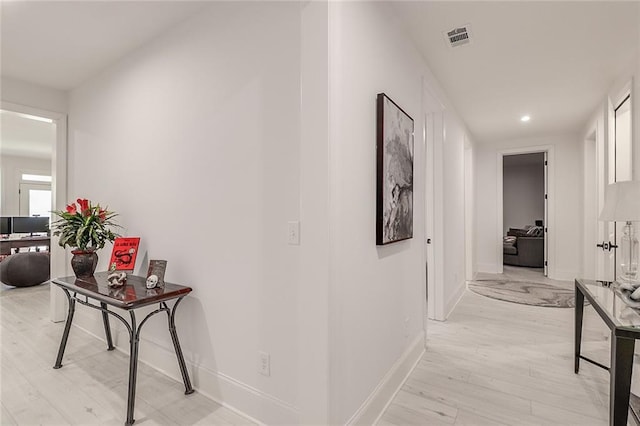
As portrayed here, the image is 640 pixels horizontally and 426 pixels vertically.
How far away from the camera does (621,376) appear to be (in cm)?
157

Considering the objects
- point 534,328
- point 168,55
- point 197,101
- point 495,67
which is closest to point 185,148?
point 197,101

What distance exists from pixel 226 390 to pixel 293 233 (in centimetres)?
115

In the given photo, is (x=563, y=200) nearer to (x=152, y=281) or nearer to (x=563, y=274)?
(x=563, y=274)

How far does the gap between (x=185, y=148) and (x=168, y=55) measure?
777 millimetres

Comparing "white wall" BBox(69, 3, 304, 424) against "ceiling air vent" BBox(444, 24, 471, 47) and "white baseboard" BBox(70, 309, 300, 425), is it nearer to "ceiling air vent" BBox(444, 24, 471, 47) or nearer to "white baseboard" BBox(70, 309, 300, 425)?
"white baseboard" BBox(70, 309, 300, 425)

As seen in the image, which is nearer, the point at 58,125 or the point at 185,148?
the point at 185,148

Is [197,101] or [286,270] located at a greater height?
[197,101]

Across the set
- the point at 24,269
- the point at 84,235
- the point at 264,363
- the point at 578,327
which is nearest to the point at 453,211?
the point at 578,327

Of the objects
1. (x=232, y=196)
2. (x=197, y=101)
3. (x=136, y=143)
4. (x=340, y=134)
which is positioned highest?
(x=197, y=101)

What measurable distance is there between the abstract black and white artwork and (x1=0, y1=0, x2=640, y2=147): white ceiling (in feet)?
2.59

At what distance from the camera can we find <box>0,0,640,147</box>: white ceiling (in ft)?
7.29

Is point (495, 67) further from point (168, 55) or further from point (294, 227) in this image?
point (168, 55)

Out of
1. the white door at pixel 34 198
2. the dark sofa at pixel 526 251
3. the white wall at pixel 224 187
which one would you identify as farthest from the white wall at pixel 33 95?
the dark sofa at pixel 526 251

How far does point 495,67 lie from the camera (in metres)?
3.07
